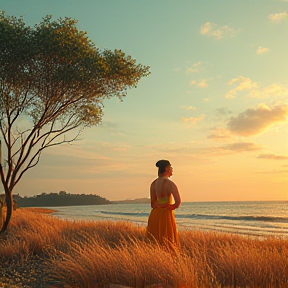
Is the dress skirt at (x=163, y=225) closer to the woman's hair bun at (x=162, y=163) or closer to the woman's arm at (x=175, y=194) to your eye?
the woman's arm at (x=175, y=194)

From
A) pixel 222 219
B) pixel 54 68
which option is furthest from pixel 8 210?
pixel 222 219

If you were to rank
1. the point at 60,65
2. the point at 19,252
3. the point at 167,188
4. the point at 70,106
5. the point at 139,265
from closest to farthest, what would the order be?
the point at 139,265 < the point at 167,188 < the point at 19,252 < the point at 60,65 < the point at 70,106

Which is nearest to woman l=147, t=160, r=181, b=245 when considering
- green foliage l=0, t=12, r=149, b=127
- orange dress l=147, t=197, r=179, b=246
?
orange dress l=147, t=197, r=179, b=246

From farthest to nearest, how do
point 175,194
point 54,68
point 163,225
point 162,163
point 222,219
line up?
point 222,219
point 54,68
point 163,225
point 162,163
point 175,194

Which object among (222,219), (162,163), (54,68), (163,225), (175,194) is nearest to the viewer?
(175,194)

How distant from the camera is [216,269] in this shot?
8883 mm

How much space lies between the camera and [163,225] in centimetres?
975

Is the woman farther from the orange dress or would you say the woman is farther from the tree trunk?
the tree trunk

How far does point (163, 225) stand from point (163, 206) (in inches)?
19.8

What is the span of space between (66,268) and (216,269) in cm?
356

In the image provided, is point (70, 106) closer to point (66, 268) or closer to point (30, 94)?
point (30, 94)

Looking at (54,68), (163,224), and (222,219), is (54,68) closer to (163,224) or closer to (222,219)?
(163,224)

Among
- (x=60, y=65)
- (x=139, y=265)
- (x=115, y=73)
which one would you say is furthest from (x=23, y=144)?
(x=139, y=265)

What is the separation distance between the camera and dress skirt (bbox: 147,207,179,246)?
973cm
